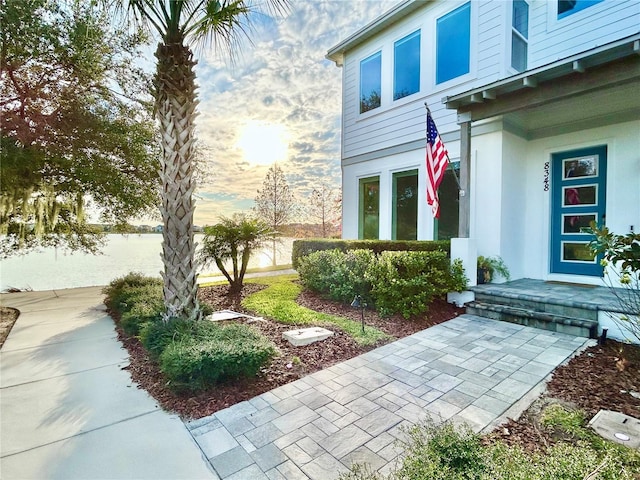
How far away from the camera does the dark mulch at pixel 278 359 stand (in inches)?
Answer: 109

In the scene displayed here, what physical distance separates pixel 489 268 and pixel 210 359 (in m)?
5.42

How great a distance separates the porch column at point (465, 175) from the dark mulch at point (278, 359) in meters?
1.50

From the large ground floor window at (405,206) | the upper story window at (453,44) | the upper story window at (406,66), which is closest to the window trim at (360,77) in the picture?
the upper story window at (406,66)

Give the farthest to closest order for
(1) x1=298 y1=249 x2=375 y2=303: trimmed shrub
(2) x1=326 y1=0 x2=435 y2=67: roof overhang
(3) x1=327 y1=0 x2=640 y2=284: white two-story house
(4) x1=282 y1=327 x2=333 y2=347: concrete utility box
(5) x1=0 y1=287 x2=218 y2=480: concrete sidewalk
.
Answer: (2) x1=326 y1=0 x2=435 y2=67: roof overhang
(1) x1=298 y1=249 x2=375 y2=303: trimmed shrub
(3) x1=327 y1=0 x2=640 y2=284: white two-story house
(4) x1=282 y1=327 x2=333 y2=347: concrete utility box
(5) x1=0 y1=287 x2=218 y2=480: concrete sidewalk

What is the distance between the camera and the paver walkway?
6.75 feet

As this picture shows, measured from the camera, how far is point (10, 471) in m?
1.94

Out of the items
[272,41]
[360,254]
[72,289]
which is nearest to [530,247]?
[360,254]

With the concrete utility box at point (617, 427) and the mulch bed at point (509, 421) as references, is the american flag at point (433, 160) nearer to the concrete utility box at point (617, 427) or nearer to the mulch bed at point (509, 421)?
the mulch bed at point (509, 421)

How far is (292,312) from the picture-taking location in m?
5.39

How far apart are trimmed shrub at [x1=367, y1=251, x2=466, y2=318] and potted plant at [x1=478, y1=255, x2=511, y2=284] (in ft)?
2.30

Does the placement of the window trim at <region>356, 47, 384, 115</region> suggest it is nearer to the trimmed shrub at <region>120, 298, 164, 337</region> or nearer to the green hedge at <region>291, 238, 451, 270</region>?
the green hedge at <region>291, 238, 451, 270</region>

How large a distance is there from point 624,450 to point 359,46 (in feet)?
31.4

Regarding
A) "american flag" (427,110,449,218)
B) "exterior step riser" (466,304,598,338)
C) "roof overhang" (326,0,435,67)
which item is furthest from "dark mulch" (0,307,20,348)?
"roof overhang" (326,0,435,67)

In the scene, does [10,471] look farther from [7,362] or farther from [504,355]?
[504,355]
